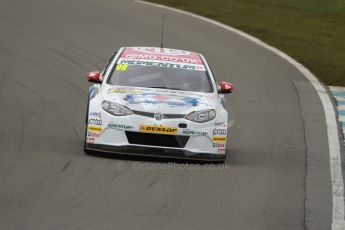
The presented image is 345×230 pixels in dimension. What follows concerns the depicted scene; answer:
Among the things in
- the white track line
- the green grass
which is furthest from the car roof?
the green grass

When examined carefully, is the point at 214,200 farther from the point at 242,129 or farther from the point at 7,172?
the point at 242,129

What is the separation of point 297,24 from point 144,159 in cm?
1746

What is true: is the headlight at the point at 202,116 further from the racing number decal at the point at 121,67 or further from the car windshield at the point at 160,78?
the racing number decal at the point at 121,67

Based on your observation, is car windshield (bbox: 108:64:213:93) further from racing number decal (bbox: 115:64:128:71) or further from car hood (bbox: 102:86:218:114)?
car hood (bbox: 102:86:218:114)

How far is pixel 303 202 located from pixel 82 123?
16.8 feet

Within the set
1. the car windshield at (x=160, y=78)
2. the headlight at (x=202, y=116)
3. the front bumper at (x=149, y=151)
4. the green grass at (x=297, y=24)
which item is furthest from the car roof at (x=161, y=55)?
the green grass at (x=297, y=24)

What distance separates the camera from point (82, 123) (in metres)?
16.7

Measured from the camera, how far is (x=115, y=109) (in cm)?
1412

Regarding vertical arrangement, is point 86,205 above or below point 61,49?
below

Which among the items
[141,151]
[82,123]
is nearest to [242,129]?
[82,123]

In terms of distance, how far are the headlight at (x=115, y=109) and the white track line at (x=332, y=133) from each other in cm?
280

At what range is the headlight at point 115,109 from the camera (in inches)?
552

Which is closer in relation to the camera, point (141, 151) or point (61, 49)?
point (141, 151)

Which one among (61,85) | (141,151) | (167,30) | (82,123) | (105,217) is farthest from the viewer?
(167,30)
